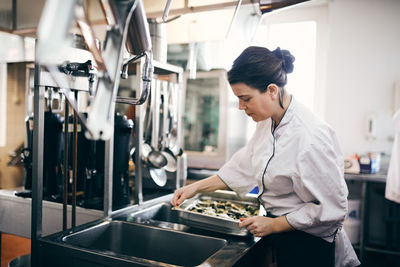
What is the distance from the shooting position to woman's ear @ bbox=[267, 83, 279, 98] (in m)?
1.26

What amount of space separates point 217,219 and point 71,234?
21.3 inches

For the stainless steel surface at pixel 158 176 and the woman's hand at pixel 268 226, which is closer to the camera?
the woman's hand at pixel 268 226

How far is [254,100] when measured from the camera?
128cm

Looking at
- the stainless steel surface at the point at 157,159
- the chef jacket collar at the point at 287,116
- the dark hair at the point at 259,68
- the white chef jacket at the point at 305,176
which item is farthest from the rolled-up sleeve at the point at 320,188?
the stainless steel surface at the point at 157,159

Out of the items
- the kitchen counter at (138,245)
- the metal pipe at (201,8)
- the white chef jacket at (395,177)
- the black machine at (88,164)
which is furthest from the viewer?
the white chef jacket at (395,177)

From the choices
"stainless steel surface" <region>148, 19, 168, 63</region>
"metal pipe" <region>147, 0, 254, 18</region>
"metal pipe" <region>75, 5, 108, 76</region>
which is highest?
"metal pipe" <region>147, 0, 254, 18</region>

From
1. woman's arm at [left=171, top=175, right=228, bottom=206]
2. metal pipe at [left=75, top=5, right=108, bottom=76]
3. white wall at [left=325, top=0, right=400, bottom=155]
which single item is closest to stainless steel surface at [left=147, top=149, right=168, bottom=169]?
woman's arm at [left=171, top=175, right=228, bottom=206]

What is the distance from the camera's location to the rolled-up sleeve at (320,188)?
1.15 meters

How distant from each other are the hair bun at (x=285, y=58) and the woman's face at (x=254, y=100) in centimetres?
13

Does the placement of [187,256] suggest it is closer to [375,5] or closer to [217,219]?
[217,219]

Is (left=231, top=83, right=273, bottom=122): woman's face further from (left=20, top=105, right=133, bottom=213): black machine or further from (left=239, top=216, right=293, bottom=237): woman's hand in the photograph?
(left=20, top=105, right=133, bottom=213): black machine

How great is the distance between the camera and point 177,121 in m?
2.14

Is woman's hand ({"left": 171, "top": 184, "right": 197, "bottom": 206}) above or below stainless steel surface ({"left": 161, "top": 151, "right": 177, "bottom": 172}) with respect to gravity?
below

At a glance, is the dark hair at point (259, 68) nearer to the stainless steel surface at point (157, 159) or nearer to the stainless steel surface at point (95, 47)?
the stainless steel surface at point (95, 47)
